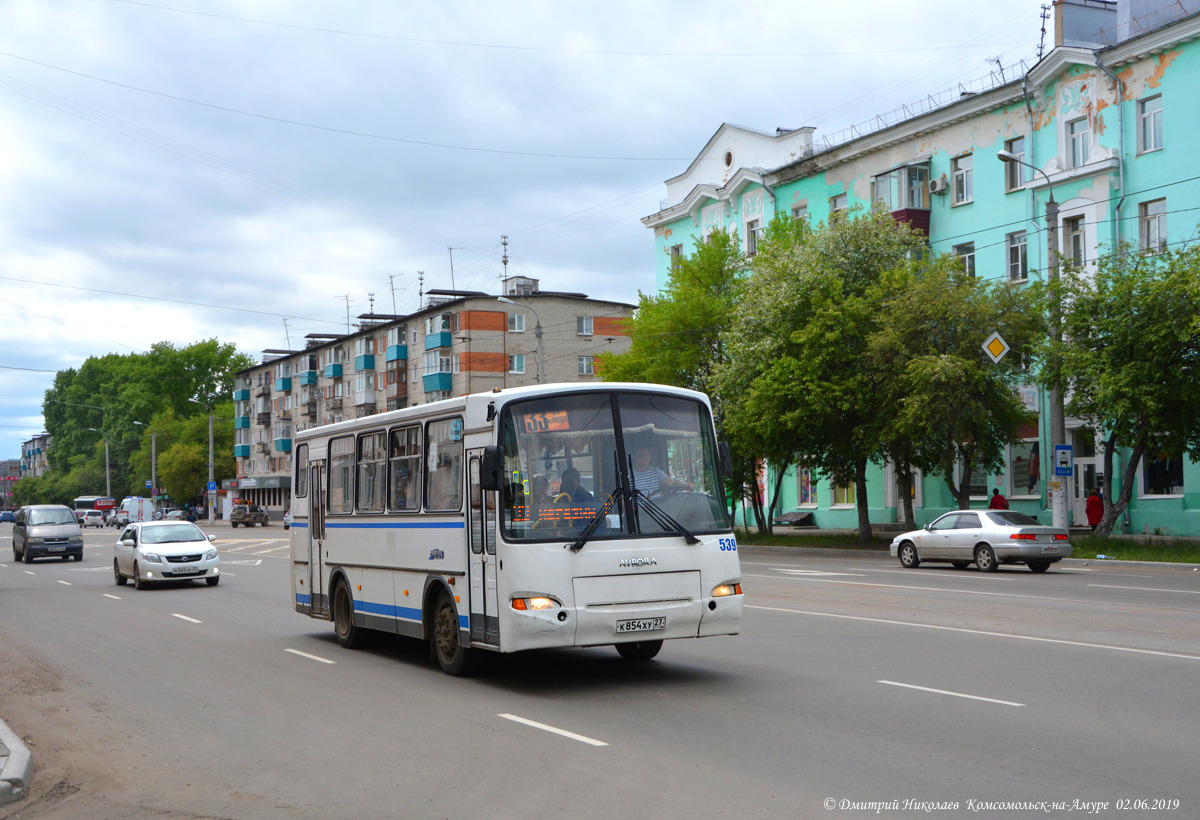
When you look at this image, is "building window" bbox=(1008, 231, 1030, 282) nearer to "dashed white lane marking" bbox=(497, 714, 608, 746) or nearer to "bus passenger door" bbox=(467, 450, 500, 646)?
"bus passenger door" bbox=(467, 450, 500, 646)

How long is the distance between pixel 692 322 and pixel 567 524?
3362cm

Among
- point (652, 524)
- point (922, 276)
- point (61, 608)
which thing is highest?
point (922, 276)

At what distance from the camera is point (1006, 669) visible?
420 inches

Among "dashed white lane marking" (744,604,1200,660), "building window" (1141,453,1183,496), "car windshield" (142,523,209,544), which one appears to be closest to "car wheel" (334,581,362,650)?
"dashed white lane marking" (744,604,1200,660)

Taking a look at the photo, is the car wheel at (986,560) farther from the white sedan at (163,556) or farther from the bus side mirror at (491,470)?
the bus side mirror at (491,470)

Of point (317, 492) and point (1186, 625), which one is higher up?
point (317, 492)

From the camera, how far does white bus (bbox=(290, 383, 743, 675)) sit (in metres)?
9.95

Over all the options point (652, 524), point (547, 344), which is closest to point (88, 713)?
point (652, 524)

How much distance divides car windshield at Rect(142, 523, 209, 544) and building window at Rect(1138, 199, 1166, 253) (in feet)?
89.9

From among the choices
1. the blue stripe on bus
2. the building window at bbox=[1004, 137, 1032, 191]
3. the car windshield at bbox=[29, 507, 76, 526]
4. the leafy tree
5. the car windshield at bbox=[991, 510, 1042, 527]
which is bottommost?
the car windshield at bbox=[991, 510, 1042, 527]

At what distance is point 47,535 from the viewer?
1478 inches

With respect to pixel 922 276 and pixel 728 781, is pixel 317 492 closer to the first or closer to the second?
pixel 728 781

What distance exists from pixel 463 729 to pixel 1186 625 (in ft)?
32.6

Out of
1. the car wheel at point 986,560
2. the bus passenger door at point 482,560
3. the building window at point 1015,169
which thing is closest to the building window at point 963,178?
the building window at point 1015,169
